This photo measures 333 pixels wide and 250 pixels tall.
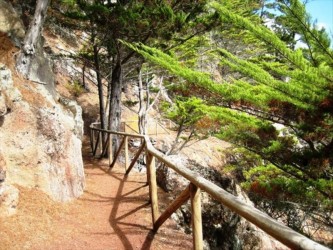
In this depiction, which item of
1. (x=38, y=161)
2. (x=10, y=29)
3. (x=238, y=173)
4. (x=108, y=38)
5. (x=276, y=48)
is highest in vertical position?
(x=108, y=38)

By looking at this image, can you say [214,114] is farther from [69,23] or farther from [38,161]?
[69,23]

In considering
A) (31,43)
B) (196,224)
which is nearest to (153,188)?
(196,224)

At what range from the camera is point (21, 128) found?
560 cm

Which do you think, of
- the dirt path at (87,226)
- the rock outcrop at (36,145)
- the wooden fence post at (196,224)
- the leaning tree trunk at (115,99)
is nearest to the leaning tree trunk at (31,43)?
the rock outcrop at (36,145)

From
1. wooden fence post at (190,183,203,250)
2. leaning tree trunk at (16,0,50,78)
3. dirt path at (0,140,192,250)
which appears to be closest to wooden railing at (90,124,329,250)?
wooden fence post at (190,183,203,250)

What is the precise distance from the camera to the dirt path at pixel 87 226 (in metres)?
4.21

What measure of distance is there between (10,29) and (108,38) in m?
3.12

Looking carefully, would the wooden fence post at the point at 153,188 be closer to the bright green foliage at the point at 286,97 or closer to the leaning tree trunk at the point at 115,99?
the bright green foliage at the point at 286,97

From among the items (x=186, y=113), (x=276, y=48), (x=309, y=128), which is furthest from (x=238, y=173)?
(x=276, y=48)

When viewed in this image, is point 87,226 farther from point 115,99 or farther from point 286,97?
point 115,99

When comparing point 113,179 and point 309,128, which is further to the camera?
point 113,179

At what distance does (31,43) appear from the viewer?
7.88 m

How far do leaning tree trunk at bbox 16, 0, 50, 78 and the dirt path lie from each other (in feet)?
11.5

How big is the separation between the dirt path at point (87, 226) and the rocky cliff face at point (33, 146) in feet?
0.81
